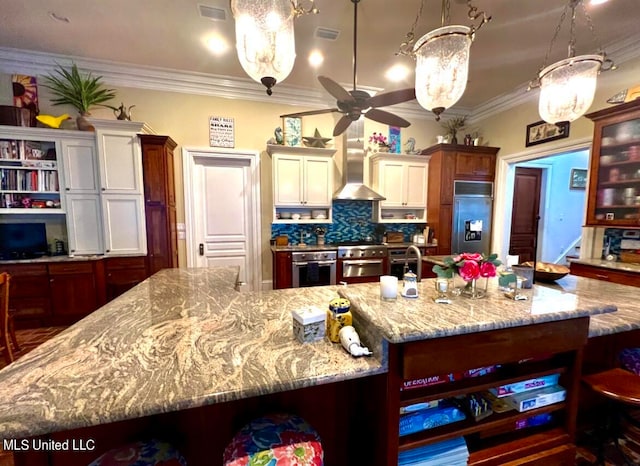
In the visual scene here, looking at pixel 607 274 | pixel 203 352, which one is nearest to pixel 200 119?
pixel 203 352

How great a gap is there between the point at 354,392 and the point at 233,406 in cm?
56

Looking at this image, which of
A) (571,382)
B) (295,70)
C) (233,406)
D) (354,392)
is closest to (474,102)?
(295,70)

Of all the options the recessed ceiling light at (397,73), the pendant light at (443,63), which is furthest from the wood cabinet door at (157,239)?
the recessed ceiling light at (397,73)

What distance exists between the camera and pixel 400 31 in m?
2.74

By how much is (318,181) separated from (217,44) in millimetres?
2012

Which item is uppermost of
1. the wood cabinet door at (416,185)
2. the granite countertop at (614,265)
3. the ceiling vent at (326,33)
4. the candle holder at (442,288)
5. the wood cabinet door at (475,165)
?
the ceiling vent at (326,33)

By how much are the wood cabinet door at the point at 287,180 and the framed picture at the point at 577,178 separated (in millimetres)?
5246

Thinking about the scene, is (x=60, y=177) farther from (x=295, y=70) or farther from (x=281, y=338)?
(x=281, y=338)

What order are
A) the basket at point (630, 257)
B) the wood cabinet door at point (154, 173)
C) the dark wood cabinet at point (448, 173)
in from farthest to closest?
the dark wood cabinet at point (448, 173)
the wood cabinet door at point (154, 173)
the basket at point (630, 257)

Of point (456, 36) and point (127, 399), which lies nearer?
point (127, 399)

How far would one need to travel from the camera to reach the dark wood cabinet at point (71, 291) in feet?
10.2

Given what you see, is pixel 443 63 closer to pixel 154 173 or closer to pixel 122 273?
pixel 154 173

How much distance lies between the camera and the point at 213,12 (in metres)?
2.49

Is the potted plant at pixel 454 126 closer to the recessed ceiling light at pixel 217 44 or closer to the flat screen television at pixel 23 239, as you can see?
the recessed ceiling light at pixel 217 44
